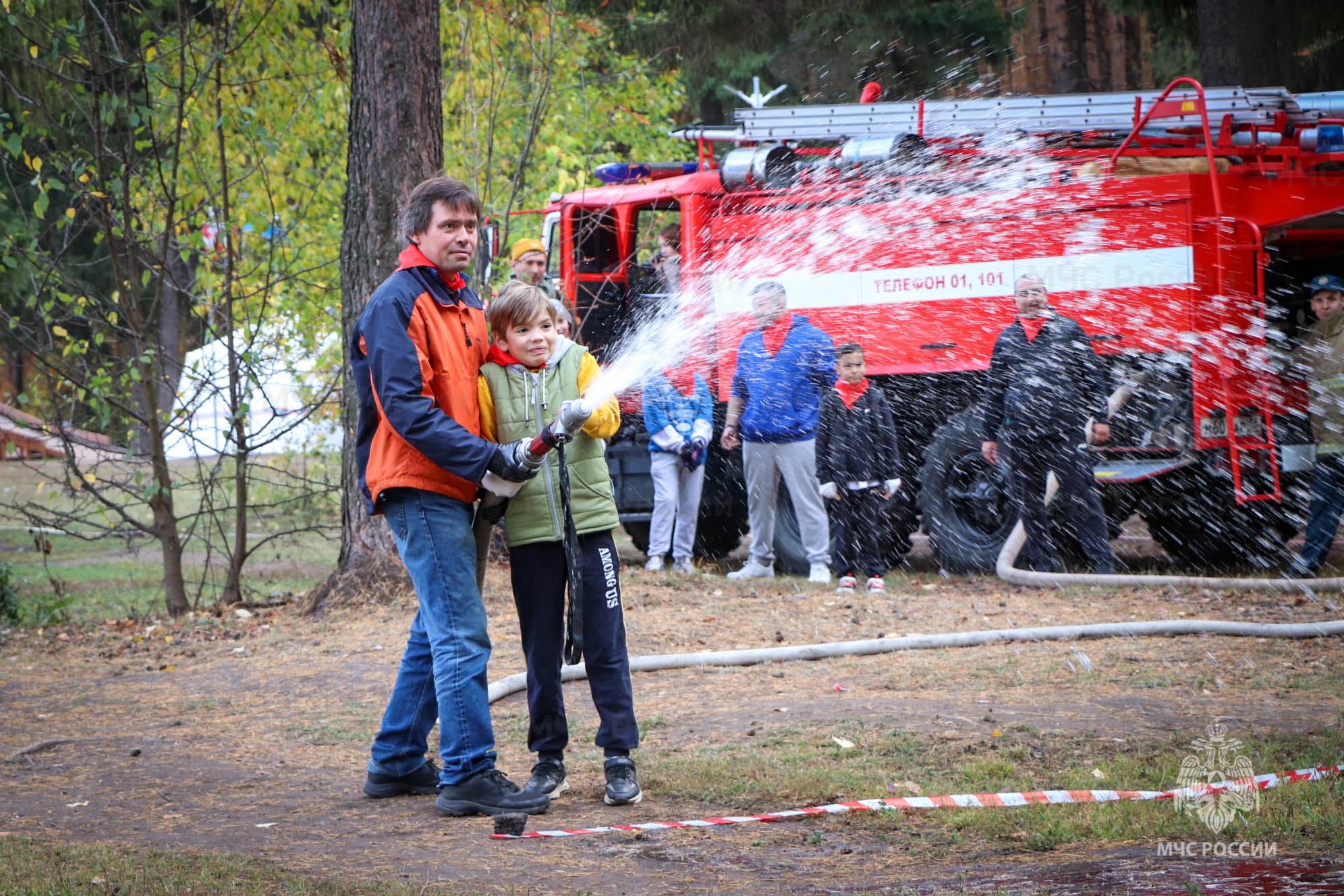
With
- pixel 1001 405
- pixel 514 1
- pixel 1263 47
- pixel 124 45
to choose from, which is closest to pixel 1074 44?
pixel 1263 47

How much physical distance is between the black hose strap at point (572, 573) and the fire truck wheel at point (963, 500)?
20.7 feet

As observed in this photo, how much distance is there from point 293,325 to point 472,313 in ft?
27.5

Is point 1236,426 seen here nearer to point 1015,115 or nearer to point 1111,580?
point 1111,580

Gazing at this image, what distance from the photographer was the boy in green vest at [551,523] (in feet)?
15.3

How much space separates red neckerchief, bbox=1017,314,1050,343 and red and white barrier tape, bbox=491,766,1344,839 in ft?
16.6

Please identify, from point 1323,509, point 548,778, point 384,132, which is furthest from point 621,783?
point 1323,509

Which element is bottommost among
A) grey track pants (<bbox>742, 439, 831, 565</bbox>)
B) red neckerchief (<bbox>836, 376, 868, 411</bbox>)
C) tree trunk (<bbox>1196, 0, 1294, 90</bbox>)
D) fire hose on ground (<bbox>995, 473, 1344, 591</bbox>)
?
fire hose on ground (<bbox>995, 473, 1344, 591</bbox>)

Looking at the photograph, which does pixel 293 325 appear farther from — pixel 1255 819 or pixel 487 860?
pixel 1255 819

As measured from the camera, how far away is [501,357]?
15.5 ft

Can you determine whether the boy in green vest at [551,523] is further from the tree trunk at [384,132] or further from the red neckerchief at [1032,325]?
the red neckerchief at [1032,325]

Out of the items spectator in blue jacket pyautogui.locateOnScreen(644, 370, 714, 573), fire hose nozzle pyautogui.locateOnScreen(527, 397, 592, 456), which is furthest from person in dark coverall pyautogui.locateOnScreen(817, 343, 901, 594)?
fire hose nozzle pyautogui.locateOnScreen(527, 397, 592, 456)

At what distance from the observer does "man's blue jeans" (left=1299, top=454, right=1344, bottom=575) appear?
911 cm

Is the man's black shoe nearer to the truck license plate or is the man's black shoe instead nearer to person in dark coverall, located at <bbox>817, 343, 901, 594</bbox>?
person in dark coverall, located at <bbox>817, 343, 901, 594</bbox>

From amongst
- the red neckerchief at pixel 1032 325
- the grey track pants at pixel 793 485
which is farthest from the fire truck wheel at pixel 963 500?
the red neckerchief at pixel 1032 325
